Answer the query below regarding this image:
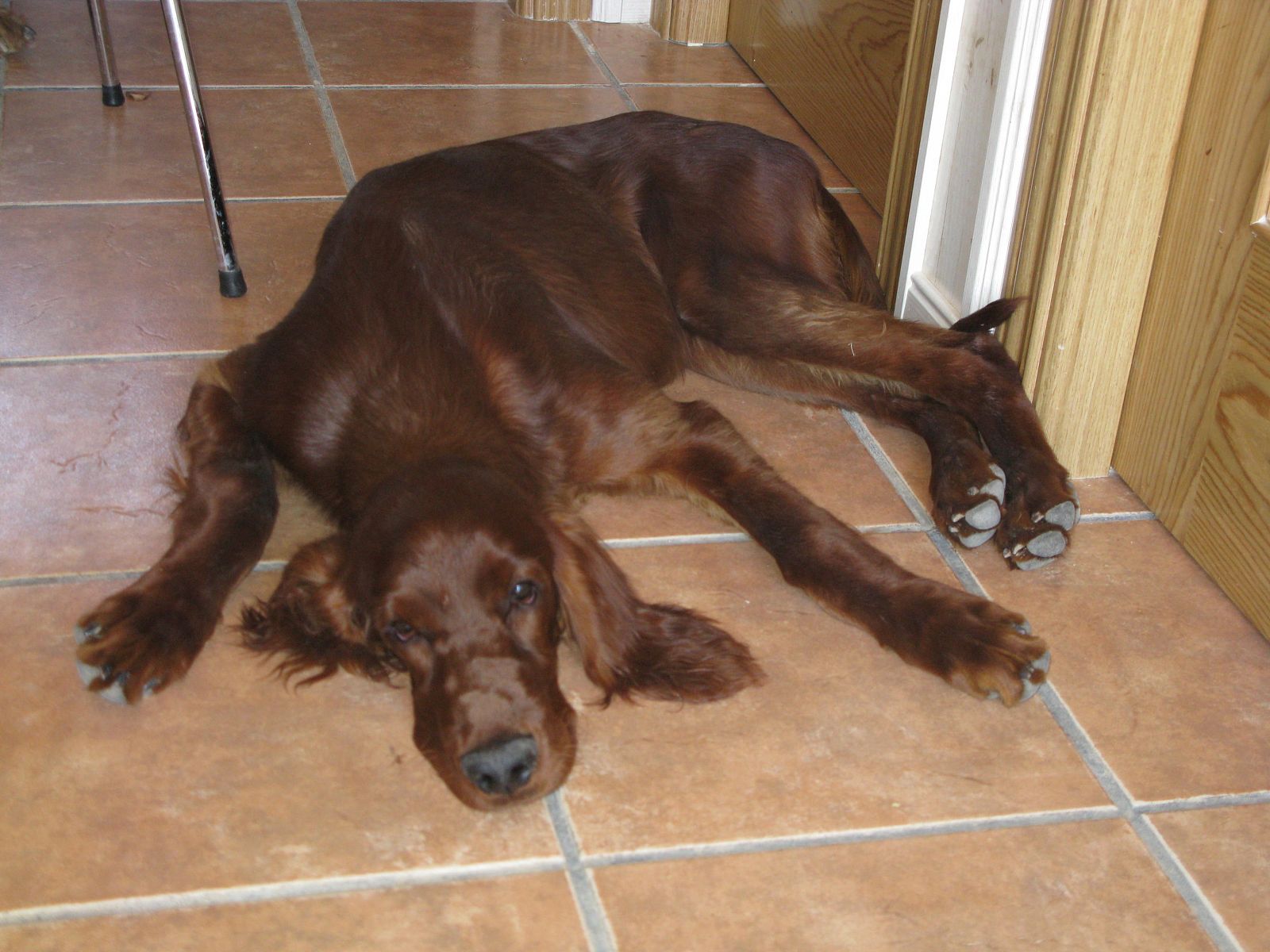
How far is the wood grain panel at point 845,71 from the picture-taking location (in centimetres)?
345

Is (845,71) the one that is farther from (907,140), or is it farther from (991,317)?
(991,317)

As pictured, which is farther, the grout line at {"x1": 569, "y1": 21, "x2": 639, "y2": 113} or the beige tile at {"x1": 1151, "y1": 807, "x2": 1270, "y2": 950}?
the grout line at {"x1": 569, "y1": 21, "x2": 639, "y2": 113}

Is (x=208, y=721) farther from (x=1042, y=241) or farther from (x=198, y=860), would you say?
(x=1042, y=241)

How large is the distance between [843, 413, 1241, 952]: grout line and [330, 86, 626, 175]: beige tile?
2079 millimetres

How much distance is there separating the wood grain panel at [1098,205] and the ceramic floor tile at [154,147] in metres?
1.89

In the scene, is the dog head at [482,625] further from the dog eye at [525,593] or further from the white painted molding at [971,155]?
the white painted molding at [971,155]

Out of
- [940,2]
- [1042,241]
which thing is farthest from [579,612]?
[940,2]

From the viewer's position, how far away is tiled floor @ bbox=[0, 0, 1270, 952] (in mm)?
1646

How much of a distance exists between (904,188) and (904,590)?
1153 mm

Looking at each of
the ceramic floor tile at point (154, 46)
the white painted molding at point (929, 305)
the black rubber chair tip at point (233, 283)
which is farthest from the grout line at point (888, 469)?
the ceramic floor tile at point (154, 46)

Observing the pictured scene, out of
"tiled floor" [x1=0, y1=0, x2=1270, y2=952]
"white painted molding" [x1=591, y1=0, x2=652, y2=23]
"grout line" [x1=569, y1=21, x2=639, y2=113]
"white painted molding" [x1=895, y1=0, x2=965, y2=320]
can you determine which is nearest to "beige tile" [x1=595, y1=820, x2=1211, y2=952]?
"tiled floor" [x1=0, y1=0, x2=1270, y2=952]

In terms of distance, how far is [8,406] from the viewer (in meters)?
2.60

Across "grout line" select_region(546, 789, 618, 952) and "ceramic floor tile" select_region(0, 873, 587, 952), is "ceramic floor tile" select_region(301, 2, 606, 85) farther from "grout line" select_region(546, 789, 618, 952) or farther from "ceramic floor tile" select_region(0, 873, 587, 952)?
"ceramic floor tile" select_region(0, 873, 587, 952)

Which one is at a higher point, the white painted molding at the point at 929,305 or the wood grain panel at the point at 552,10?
the wood grain panel at the point at 552,10
